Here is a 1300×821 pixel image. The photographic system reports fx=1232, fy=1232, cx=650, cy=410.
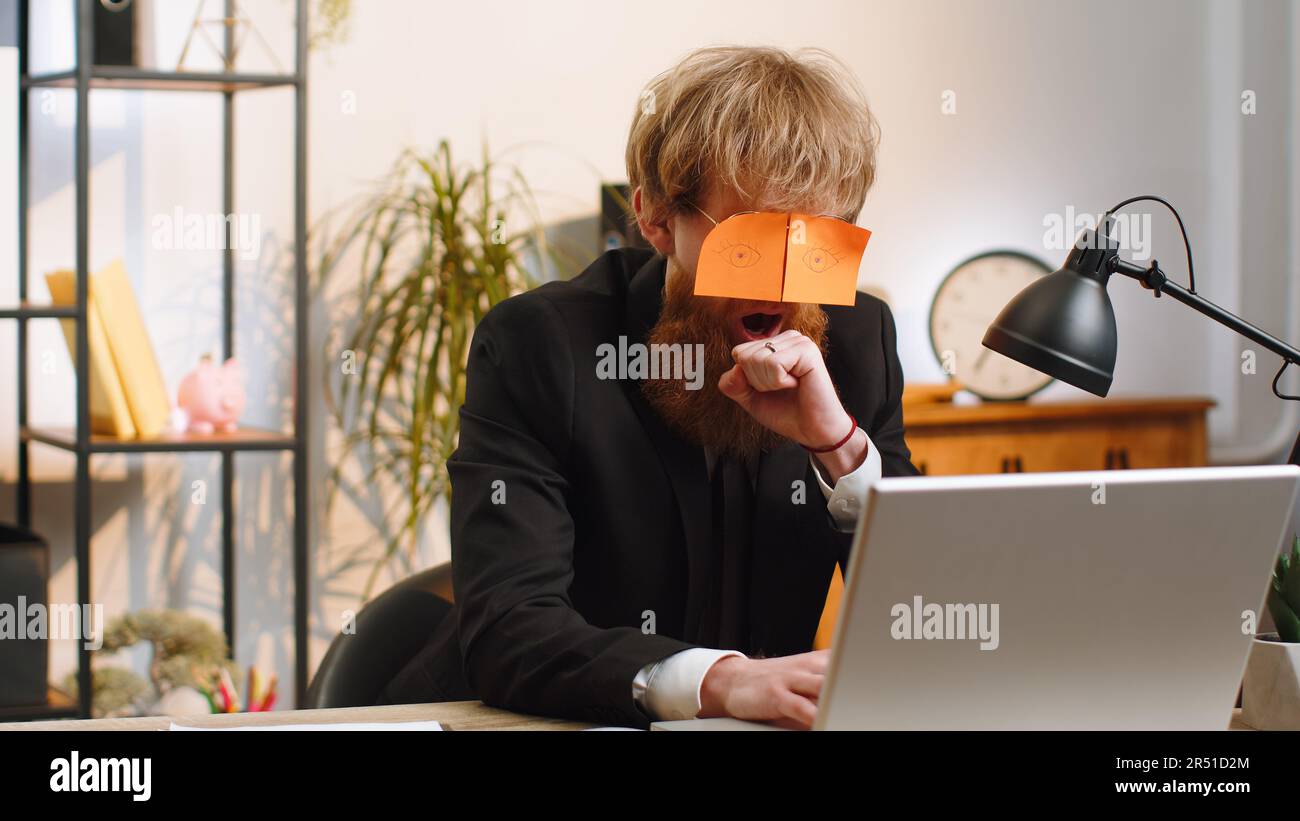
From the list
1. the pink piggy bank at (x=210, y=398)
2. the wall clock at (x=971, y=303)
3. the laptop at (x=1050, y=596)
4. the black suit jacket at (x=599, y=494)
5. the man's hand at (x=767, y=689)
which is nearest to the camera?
the laptop at (x=1050, y=596)

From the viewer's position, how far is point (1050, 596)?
735 mm

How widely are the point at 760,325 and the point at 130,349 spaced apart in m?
1.48

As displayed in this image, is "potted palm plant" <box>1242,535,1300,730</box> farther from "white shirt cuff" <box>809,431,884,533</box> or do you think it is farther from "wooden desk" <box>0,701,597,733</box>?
"wooden desk" <box>0,701,597,733</box>

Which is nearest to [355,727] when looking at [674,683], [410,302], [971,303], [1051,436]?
[674,683]

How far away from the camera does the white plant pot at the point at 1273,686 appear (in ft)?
3.18

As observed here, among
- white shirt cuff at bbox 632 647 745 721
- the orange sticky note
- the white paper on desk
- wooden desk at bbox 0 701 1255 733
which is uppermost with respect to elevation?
the orange sticky note

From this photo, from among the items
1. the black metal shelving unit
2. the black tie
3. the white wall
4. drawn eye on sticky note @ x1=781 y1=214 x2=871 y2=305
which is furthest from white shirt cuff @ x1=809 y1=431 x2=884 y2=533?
the white wall

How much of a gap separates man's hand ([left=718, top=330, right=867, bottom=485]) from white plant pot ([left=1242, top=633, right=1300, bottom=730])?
41 centimetres

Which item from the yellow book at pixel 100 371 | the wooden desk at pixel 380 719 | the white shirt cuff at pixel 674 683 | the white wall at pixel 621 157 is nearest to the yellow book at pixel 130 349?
the yellow book at pixel 100 371

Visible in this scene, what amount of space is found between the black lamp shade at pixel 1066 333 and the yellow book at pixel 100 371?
5.88ft

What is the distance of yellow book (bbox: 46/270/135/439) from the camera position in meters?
2.30

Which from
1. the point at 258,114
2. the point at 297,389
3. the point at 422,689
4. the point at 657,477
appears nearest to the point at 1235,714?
the point at 657,477

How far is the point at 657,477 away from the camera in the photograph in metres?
1.31

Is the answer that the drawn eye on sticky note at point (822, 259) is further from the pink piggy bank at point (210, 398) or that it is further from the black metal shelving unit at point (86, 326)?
the pink piggy bank at point (210, 398)
